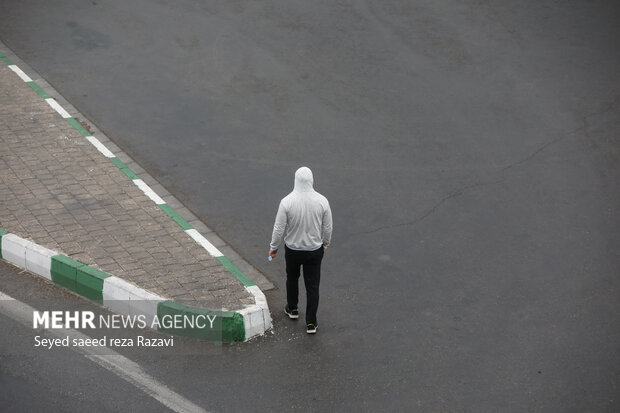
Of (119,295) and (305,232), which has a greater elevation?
(305,232)

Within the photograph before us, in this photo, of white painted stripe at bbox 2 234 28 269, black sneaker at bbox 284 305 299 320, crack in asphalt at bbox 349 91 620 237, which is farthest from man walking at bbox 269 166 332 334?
white painted stripe at bbox 2 234 28 269

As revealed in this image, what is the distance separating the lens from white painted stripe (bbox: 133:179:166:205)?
1034 cm

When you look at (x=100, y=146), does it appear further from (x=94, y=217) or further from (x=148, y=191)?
(x=94, y=217)

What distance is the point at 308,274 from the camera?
8.16 m

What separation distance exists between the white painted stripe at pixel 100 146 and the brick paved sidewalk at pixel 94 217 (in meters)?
0.07

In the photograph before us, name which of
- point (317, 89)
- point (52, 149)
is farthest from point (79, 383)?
point (317, 89)

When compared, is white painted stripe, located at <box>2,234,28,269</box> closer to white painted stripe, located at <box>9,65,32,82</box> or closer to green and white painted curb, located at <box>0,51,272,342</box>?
green and white painted curb, located at <box>0,51,272,342</box>

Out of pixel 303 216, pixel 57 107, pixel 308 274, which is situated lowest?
pixel 308 274

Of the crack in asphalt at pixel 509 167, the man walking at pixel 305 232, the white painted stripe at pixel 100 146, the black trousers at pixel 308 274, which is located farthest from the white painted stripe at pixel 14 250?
the crack in asphalt at pixel 509 167

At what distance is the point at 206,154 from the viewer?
11.7 meters

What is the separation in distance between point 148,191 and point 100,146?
5.18 feet

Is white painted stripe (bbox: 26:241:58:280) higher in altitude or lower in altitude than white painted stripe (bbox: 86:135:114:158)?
lower

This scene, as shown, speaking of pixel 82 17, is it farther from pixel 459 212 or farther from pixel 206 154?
pixel 459 212

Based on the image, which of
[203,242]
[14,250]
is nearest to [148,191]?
[203,242]
